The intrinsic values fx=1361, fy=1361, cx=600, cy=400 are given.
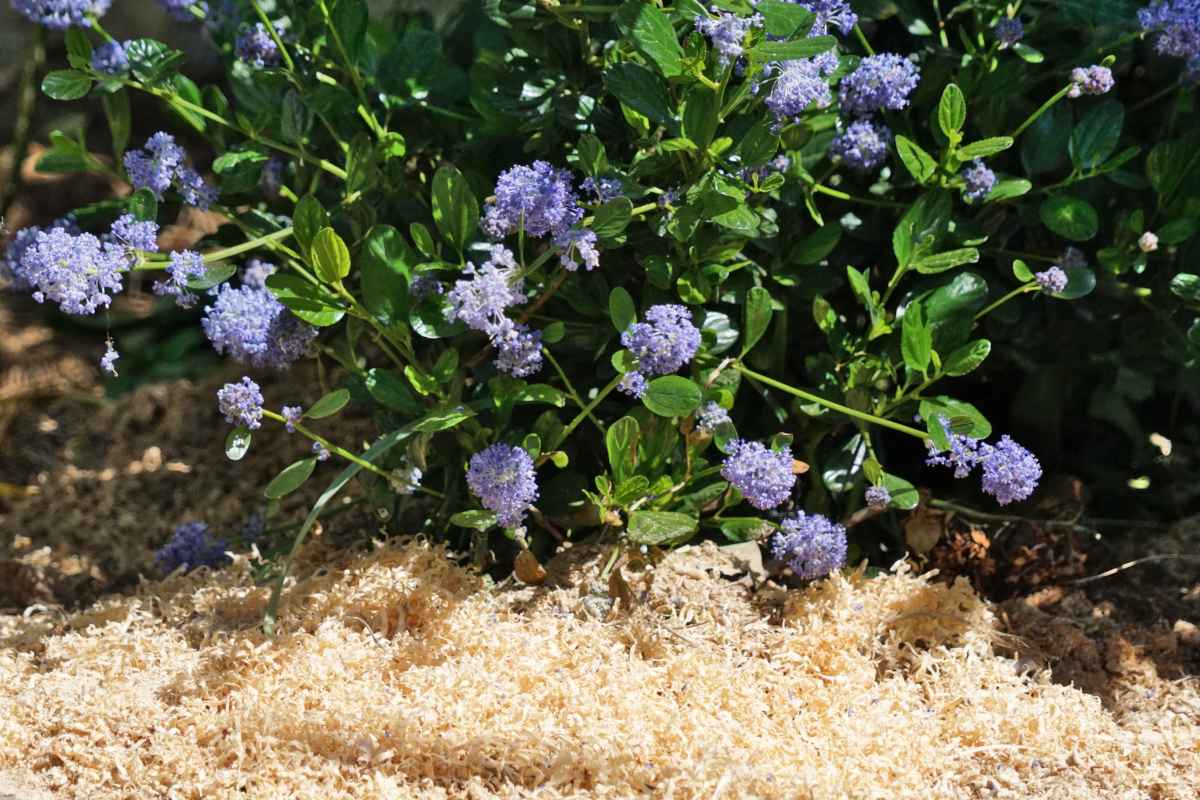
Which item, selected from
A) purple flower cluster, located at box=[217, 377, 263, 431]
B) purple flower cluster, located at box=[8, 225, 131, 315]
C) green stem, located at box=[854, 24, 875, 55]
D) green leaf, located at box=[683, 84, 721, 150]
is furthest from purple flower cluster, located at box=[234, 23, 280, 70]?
green stem, located at box=[854, 24, 875, 55]

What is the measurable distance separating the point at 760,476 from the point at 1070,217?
620 millimetres

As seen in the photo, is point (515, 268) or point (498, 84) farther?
point (498, 84)

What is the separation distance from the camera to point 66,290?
165cm

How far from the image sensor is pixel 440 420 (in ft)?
5.75

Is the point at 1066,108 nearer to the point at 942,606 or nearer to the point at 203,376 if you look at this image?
the point at 942,606

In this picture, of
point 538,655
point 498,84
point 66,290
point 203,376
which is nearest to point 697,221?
point 498,84

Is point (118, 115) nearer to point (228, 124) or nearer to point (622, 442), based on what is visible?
point (228, 124)

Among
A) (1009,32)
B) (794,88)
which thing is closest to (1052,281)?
(1009,32)

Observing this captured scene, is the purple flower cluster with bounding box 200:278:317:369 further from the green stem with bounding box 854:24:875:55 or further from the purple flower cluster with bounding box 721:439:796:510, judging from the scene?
the green stem with bounding box 854:24:875:55

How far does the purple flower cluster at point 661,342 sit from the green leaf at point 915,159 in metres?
0.42

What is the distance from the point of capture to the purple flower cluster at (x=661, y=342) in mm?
1685

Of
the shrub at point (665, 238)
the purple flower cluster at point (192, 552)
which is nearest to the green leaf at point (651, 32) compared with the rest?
the shrub at point (665, 238)

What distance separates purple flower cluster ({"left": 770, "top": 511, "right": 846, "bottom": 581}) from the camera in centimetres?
189

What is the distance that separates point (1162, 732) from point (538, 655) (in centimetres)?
83
